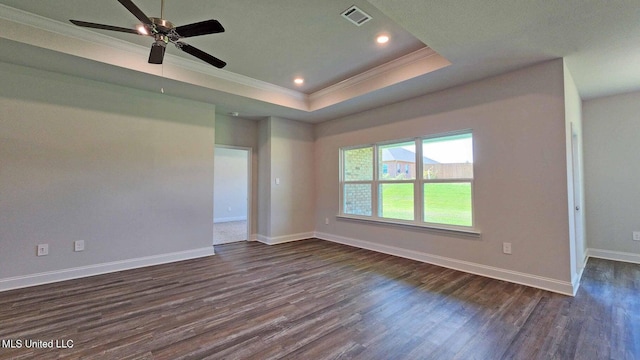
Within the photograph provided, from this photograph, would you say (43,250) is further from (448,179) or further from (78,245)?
(448,179)

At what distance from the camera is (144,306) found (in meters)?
2.66

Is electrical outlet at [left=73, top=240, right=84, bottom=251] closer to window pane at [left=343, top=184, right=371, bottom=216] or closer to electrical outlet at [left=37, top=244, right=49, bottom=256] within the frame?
electrical outlet at [left=37, top=244, right=49, bottom=256]

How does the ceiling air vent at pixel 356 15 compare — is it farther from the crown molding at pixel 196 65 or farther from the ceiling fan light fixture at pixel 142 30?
the ceiling fan light fixture at pixel 142 30

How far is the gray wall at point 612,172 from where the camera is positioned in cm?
400

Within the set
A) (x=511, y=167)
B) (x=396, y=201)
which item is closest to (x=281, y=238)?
(x=396, y=201)

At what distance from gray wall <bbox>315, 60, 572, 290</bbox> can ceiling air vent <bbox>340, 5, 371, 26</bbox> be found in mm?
1937

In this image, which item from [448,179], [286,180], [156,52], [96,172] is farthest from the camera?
[286,180]

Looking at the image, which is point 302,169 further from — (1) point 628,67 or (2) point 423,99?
(1) point 628,67

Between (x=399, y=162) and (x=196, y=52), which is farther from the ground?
(x=196, y=52)

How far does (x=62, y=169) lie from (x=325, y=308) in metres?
3.71

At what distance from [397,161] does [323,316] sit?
3081mm

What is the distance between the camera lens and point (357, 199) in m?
5.36

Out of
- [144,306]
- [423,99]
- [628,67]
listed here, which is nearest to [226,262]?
[144,306]

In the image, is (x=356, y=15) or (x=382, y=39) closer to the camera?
(x=356, y=15)
